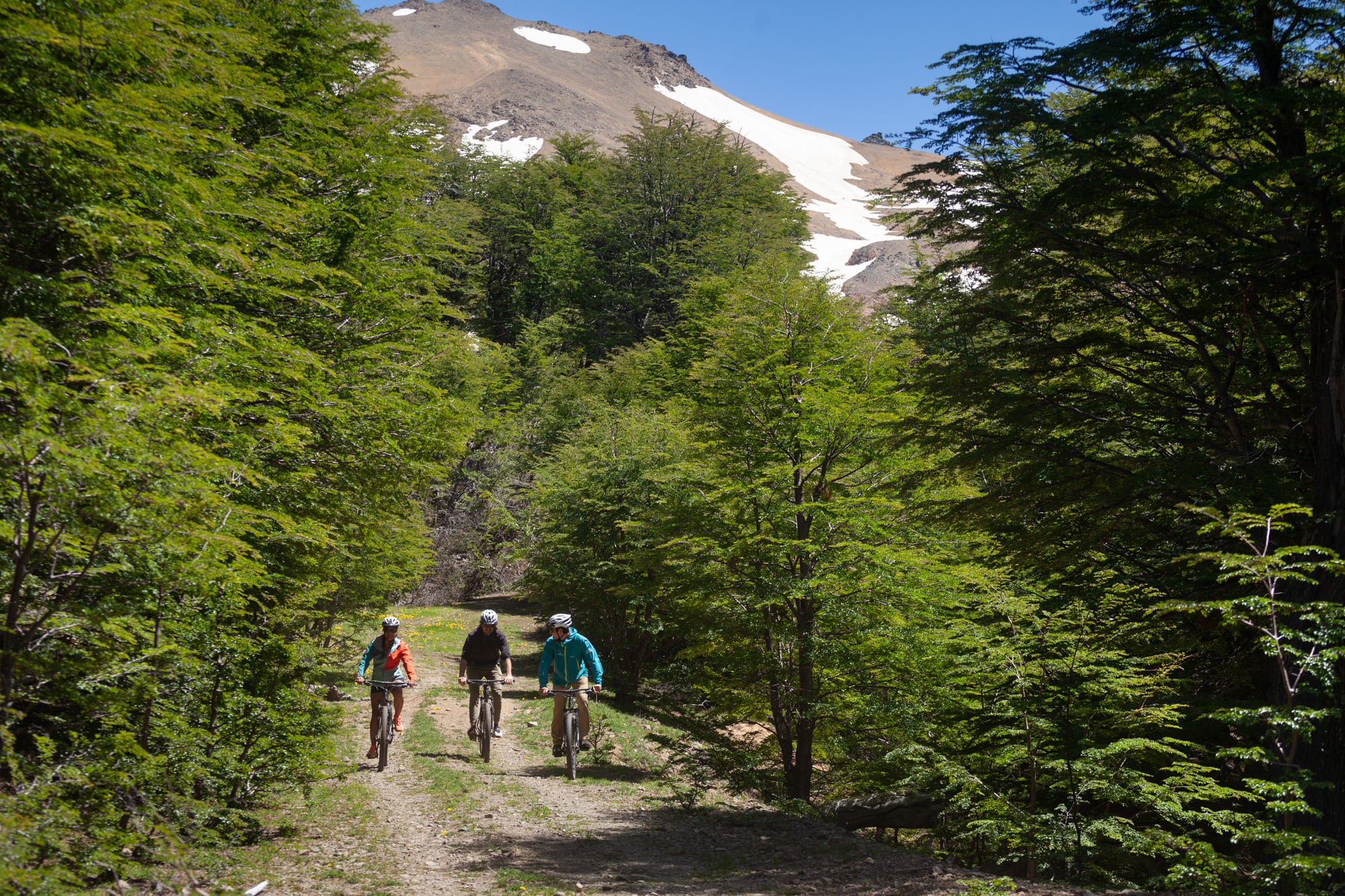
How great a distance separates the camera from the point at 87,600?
176 inches

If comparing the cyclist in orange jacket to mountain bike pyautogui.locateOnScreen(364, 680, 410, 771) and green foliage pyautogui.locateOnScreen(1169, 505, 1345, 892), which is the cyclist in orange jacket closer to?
mountain bike pyautogui.locateOnScreen(364, 680, 410, 771)

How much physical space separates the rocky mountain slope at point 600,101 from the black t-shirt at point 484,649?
57.7m

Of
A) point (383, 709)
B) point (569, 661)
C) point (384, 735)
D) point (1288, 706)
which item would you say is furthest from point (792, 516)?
point (1288, 706)

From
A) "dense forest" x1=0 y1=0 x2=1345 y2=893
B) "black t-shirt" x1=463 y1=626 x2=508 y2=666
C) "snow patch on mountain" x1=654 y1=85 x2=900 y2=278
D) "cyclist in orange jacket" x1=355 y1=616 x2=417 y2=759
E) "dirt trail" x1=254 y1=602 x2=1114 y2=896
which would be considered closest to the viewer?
"dense forest" x1=0 y1=0 x2=1345 y2=893

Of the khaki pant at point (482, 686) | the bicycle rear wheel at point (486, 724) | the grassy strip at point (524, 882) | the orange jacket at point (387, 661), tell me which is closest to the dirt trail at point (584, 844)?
the grassy strip at point (524, 882)

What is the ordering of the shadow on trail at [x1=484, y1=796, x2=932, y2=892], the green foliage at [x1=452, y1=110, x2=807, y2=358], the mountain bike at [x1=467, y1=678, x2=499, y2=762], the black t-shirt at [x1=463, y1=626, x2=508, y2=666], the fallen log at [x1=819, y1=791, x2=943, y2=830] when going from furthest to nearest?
the green foliage at [x1=452, y1=110, x2=807, y2=358] → the fallen log at [x1=819, y1=791, x2=943, y2=830] → the black t-shirt at [x1=463, y1=626, x2=508, y2=666] → the mountain bike at [x1=467, y1=678, x2=499, y2=762] → the shadow on trail at [x1=484, y1=796, x2=932, y2=892]

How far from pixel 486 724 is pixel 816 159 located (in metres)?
124

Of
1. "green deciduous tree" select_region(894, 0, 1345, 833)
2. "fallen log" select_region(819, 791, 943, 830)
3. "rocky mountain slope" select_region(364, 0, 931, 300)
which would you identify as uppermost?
"rocky mountain slope" select_region(364, 0, 931, 300)

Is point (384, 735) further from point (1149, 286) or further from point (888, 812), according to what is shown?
point (1149, 286)

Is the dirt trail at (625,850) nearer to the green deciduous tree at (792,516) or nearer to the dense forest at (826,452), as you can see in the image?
the dense forest at (826,452)

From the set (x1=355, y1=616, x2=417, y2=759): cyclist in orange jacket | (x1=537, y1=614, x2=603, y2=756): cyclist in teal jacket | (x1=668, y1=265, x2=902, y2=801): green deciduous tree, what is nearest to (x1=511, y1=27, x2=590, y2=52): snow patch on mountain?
(x1=668, y1=265, x2=902, y2=801): green deciduous tree

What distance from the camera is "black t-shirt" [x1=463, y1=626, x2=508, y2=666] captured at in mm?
10461

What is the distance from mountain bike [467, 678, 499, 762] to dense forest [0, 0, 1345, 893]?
2119 millimetres

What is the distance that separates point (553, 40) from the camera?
137 metres
